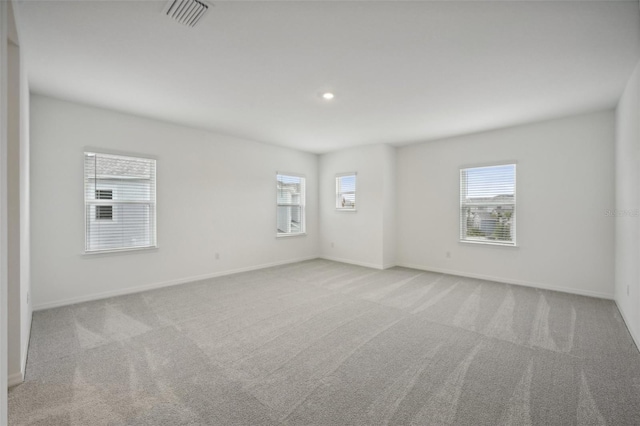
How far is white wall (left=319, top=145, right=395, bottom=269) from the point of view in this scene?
19.2 feet

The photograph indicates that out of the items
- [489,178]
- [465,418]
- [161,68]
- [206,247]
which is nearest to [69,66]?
[161,68]

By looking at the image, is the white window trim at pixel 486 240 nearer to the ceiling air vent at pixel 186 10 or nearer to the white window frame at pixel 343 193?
the white window frame at pixel 343 193

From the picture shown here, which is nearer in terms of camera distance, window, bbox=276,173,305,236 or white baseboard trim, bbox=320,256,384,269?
white baseboard trim, bbox=320,256,384,269

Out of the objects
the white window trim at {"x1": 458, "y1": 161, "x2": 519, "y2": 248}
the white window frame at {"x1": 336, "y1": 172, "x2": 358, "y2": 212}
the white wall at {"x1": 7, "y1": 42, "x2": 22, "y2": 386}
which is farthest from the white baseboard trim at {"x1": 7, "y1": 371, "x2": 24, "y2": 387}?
the white window trim at {"x1": 458, "y1": 161, "x2": 519, "y2": 248}

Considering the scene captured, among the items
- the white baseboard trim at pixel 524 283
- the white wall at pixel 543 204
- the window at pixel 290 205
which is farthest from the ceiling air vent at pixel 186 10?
the white baseboard trim at pixel 524 283

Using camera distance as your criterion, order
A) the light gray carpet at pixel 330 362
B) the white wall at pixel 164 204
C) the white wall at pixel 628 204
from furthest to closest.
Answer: the white wall at pixel 164 204 → the white wall at pixel 628 204 → the light gray carpet at pixel 330 362

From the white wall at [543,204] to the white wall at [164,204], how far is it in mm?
3020

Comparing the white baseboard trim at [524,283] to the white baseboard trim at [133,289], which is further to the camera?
the white baseboard trim at [524,283]

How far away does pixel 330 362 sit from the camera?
231 centimetres

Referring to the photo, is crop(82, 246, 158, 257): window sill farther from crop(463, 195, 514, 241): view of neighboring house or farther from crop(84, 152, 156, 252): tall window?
crop(463, 195, 514, 241): view of neighboring house

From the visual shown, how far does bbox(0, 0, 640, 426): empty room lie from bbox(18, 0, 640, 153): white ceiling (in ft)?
0.08

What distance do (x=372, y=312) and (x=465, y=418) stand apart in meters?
1.73

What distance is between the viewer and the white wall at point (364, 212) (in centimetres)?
584

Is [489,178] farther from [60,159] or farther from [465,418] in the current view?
[60,159]
